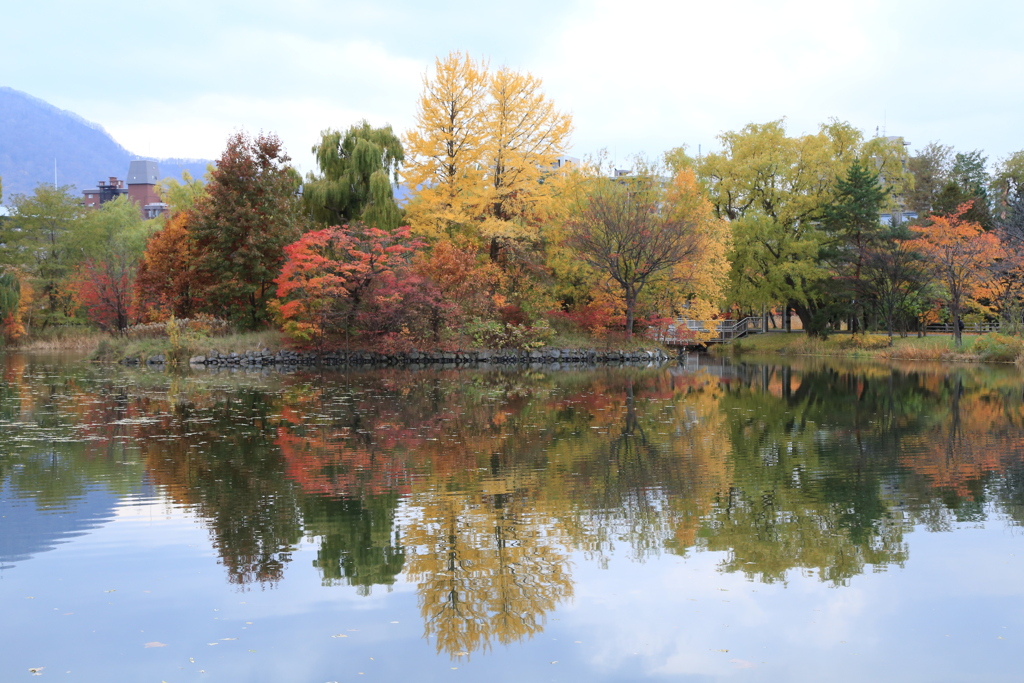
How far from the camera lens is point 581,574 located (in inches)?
215

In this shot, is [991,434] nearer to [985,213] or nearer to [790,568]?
[790,568]

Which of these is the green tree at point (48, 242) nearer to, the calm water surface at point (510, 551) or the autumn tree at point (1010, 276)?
the calm water surface at point (510, 551)

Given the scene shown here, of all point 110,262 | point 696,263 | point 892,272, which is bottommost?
point 892,272

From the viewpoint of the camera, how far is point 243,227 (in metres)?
30.6

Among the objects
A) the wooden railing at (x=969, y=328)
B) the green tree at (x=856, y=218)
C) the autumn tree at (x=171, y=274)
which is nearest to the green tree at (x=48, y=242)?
the autumn tree at (x=171, y=274)

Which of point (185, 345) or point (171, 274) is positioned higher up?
point (171, 274)

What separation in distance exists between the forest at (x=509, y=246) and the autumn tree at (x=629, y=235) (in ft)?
0.28

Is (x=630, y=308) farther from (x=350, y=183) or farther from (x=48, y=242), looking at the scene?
(x=48, y=242)

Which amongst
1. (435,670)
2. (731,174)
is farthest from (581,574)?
(731,174)

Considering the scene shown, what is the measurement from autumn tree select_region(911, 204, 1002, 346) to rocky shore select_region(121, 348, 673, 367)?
12.5m

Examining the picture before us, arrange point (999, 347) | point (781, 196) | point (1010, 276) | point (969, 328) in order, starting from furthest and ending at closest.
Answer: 1. point (969, 328)
2. point (781, 196)
3. point (1010, 276)
4. point (999, 347)

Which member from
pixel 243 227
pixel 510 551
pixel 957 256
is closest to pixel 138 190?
pixel 243 227

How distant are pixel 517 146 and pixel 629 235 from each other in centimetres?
568

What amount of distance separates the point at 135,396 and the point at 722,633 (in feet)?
50.1
